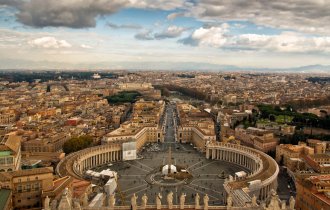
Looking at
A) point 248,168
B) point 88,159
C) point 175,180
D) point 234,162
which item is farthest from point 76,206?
point 234,162

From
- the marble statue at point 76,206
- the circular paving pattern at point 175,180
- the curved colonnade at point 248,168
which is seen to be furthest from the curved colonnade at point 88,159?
the marble statue at point 76,206

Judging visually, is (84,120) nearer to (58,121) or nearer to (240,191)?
(58,121)

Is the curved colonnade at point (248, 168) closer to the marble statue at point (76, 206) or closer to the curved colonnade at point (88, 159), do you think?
the marble statue at point (76, 206)

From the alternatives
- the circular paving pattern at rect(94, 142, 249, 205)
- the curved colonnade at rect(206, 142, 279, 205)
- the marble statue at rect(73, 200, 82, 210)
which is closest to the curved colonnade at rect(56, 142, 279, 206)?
the curved colonnade at rect(206, 142, 279, 205)

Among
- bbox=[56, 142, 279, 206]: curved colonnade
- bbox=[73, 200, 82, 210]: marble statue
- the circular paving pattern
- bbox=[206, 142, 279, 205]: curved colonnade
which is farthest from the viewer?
the circular paving pattern

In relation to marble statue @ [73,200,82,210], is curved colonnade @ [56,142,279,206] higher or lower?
lower

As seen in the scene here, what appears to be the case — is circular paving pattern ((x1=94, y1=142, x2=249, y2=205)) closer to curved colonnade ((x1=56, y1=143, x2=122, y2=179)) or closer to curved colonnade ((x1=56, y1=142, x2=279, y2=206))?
curved colonnade ((x1=56, y1=142, x2=279, y2=206))

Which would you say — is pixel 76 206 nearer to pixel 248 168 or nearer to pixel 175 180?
pixel 175 180

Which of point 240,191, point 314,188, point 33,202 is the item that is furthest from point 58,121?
point 314,188
